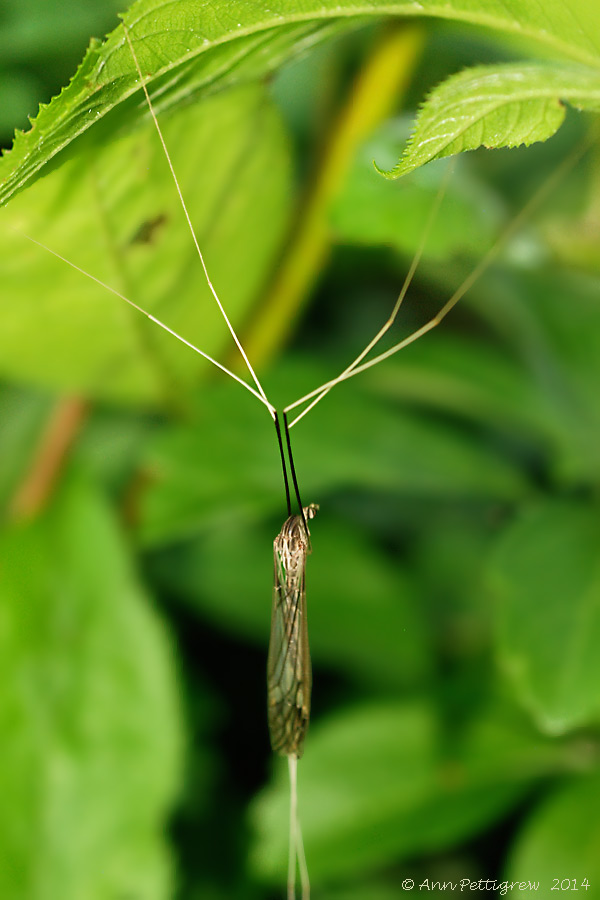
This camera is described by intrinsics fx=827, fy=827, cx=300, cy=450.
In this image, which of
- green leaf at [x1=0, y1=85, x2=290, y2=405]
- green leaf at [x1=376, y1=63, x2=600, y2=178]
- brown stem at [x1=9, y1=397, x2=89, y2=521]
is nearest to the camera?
green leaf at [x1=376, y1=63, x2=600, y2=178]

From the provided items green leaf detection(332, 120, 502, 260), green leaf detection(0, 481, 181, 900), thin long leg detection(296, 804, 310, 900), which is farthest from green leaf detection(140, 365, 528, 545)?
thin long leg detection(296, 804, 310, 900)

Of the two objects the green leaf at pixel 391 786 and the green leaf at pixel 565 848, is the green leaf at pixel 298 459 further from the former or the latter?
the green leaf at pixel 565 848

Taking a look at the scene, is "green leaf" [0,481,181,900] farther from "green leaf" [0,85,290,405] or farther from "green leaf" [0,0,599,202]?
"green leaf" [0,0,599,202]

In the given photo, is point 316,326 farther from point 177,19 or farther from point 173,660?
point 177,19

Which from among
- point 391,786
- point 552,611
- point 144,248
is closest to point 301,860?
point 391,786

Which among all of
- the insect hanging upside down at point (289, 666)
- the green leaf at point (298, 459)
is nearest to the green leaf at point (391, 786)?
the insect hanging upside down at point (289, 666)

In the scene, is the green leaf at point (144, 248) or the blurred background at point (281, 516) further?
the blurred background at point (281, 516)

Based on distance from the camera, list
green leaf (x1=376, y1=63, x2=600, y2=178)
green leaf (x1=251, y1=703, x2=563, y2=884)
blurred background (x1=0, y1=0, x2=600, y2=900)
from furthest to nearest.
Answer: green leaf (x1=251, y1=703, x2=563, y2=884) < blurred background (x1=0, y1=0, x2=600, y2=900) < green leaf (x1=376, y1=63, x2=600, y2=178)
